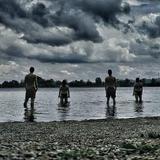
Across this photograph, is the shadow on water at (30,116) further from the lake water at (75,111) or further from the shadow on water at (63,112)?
the shadow on water at (63,112)

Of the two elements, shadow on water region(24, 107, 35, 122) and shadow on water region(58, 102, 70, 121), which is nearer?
shadow on water region(24, 107, 35, 122)

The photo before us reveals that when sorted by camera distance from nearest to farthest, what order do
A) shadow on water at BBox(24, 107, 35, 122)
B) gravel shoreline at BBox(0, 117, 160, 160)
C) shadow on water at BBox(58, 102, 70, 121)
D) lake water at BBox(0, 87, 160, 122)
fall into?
gravel shoreline at BBox(0, 117, 160, 160) → shadow on water at BBox(24, 107, 35, 122) → lake water at BBox(0, 87, 160, 122) → shadow on water at BBox(58, 102, 70, 121)

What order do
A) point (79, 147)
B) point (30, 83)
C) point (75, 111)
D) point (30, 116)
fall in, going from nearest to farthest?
point (79, 147) < point (30, 116) < point (30, 83) < point (75, 111)

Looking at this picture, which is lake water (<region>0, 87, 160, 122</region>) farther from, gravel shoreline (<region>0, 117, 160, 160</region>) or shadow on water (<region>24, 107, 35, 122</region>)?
gravel shoreline (<region>0, 117, 160, 160</region>)

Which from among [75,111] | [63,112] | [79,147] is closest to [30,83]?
[63,112]

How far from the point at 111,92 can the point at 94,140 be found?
21.4 m

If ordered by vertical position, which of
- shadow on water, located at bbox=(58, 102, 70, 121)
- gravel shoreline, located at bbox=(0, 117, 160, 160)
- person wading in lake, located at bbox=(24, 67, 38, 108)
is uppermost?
person wading in lake, located at bbox=(24, 67, 38, 108)

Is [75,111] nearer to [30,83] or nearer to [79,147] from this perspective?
[30,83]

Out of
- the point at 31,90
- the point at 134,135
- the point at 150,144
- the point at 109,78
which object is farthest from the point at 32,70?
the point at 150,144

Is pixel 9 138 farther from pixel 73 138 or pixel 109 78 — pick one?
pixel 109 78

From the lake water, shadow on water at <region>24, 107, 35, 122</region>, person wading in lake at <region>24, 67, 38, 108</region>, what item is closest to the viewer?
shadow on water at <region>24, 107, 35, 122</region>

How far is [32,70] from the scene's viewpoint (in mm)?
29891

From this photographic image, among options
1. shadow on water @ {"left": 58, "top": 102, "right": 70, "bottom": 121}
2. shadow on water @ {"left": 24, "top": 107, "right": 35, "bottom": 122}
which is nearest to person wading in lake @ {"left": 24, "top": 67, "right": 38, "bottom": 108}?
shadow on water @ {"left": 24, "top": 107, "right": 35, "bottom": 122}

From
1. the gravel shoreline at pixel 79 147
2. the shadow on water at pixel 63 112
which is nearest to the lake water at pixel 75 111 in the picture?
the shadow on water at pixel 63 112
